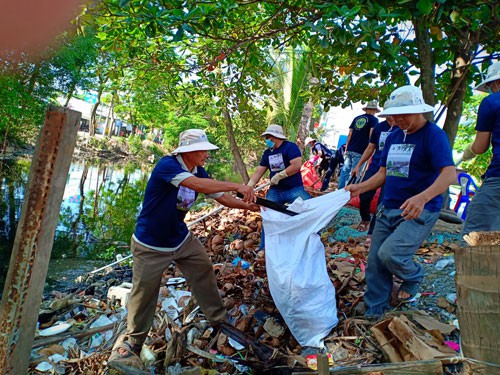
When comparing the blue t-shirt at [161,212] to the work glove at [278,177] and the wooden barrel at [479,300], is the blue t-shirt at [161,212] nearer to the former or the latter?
the work glove at [278,177]

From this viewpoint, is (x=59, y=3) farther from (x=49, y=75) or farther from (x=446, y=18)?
(x=49, y=75)

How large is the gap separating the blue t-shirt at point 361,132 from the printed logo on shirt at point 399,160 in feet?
11.2

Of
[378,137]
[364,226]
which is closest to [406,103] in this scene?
[378,137]

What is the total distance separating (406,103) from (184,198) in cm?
190

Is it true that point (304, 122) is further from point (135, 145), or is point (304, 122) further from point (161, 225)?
point (135, 145)

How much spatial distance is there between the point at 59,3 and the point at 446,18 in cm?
505

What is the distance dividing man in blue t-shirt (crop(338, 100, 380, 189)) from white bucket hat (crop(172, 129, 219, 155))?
151 inches

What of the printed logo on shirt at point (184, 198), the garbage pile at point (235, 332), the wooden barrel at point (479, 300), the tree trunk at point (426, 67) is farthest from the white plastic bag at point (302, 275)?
the tree trunk at point (426, 67)

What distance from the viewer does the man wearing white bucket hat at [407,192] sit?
9.20 ft

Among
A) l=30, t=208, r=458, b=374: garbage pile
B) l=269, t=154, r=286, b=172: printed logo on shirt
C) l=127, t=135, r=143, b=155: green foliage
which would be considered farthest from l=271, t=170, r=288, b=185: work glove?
l=127, t=135, r=143, b=155: green foliage

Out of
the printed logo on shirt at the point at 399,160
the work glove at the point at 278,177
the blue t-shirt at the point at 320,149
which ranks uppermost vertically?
the blue t-shirt at the point at 320,149

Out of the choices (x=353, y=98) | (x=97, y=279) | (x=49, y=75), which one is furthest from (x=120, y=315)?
(x=49, y=75)

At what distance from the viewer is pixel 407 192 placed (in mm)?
3039

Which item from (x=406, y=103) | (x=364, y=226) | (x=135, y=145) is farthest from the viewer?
(x=135, y=145)
